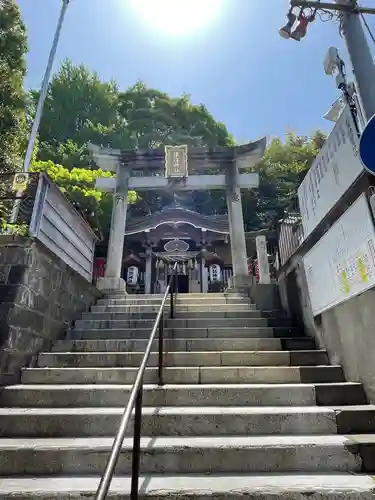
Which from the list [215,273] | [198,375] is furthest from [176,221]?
[198,375]

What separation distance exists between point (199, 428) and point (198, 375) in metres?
0.80

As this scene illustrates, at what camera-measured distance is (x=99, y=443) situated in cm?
238

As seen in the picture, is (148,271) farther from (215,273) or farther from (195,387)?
(195,387)

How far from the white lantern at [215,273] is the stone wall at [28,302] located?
11330 mm

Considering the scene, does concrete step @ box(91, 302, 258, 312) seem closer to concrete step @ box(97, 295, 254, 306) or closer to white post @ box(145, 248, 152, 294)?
concrete step @ box(97, 295, 254, 306)

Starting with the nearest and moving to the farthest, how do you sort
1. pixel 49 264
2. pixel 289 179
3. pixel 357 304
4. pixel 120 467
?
pixel 120 467
pixel 357 304
pixel 49 264
pixel 289 179

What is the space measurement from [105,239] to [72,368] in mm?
13037

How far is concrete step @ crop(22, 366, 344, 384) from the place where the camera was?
3328mm

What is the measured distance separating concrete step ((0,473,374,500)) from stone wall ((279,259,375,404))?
1.03m

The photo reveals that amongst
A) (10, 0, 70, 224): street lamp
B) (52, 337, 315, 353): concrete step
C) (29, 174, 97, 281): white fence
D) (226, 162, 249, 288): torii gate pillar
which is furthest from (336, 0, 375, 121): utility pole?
(10, 0, 70, 224): street lamp

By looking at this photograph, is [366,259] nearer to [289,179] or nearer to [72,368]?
[72,368]

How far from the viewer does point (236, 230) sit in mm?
8664

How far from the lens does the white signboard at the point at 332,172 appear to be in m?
3.05

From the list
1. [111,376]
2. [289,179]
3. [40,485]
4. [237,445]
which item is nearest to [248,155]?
[111,376]
